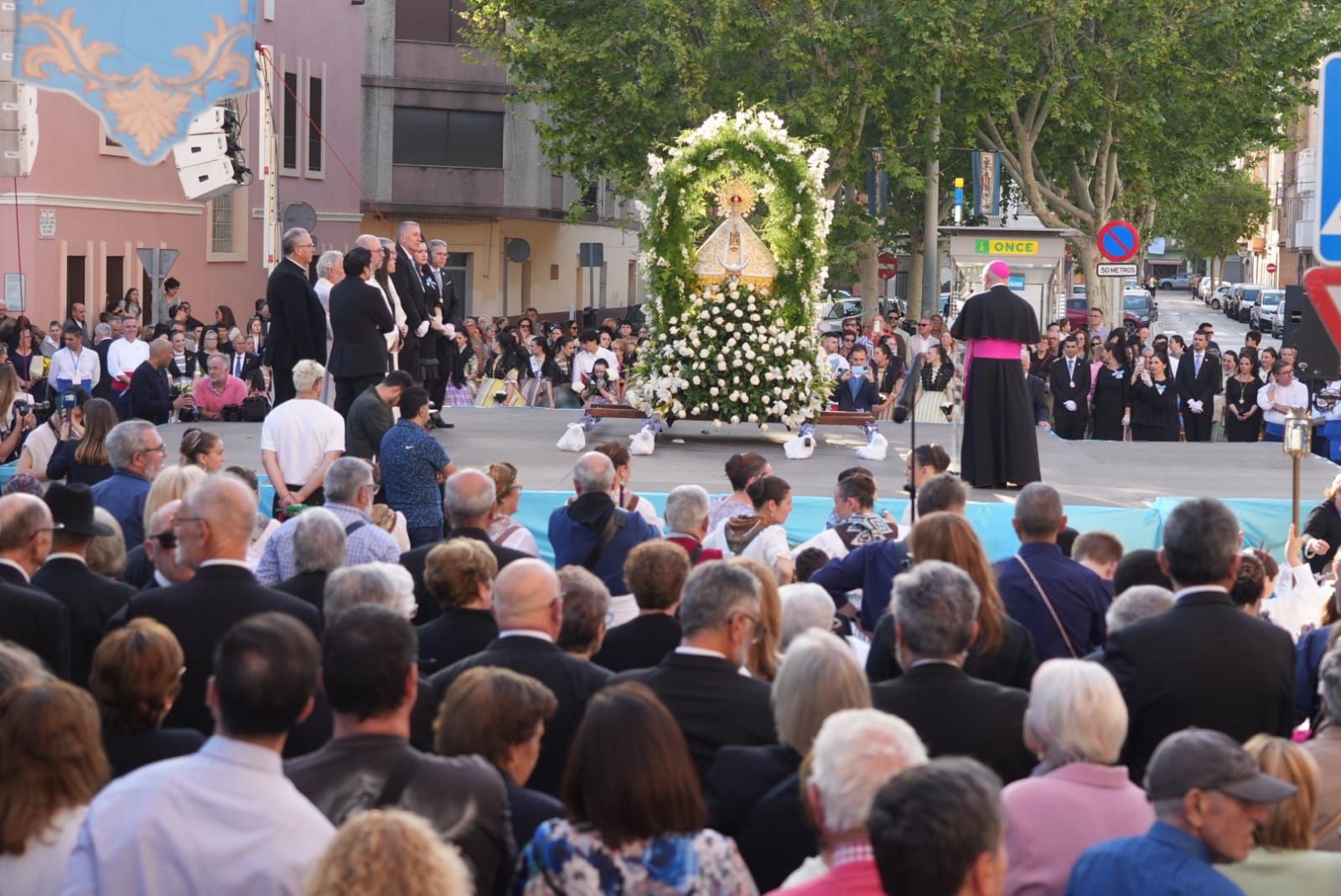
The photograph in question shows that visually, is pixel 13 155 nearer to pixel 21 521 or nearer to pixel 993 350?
pixel 21 521

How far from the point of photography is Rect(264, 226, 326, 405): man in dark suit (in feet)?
47.0

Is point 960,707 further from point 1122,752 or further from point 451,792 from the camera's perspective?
point 451,792

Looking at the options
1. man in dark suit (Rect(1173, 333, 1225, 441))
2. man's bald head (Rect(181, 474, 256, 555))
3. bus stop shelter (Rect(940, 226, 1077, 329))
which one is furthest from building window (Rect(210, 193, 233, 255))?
man's bald head (Rect(181, 474, 256, 555))

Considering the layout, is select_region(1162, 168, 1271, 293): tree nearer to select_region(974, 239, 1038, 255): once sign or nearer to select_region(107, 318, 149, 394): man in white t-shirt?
select_region(974, 239, 1038, 255): once sign

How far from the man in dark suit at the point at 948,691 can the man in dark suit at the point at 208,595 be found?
6.01 ft

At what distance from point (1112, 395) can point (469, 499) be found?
14.3m

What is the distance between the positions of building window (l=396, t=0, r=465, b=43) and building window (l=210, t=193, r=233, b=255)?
11.7 m

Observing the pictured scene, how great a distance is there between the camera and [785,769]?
4809mm

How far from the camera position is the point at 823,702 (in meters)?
4.73

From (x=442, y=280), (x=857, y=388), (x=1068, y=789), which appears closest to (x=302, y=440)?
(x=442, y=280)

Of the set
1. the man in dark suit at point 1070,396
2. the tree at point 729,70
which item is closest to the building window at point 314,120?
the tree at point 729,70

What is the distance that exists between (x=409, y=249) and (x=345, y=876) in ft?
42.0

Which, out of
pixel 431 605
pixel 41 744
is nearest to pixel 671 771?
pixel 41 744

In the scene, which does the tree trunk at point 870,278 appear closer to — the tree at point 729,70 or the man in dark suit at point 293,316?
the tree at point 729,70
